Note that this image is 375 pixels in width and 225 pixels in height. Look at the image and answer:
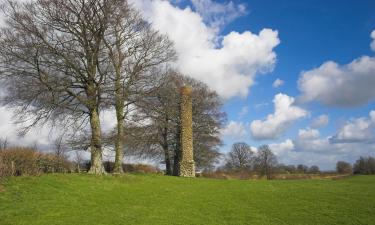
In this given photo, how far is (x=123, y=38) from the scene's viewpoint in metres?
27.5

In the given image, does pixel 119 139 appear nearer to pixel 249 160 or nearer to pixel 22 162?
pixel 22 162

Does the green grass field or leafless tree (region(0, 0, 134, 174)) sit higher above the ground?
leafless tree (region(0, 0, 134, 174))

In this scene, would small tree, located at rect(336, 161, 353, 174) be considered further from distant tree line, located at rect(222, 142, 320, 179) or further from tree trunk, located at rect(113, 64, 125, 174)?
tree trunk, located at rect(113, 64, 125, 174)

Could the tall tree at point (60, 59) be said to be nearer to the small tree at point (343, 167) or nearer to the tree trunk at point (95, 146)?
the tree trunk at point (95, 146)

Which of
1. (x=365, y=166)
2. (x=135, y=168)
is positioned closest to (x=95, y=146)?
(x=135, y=168)

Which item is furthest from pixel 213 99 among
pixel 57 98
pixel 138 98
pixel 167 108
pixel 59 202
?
pixel 59 202

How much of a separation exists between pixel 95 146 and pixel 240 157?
4971 cm

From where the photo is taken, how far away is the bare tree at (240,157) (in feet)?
234

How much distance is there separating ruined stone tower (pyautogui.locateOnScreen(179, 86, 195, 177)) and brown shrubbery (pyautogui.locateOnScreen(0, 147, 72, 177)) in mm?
16776

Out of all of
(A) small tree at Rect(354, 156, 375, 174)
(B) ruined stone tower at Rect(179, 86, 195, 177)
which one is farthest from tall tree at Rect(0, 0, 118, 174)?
(A) small tree at Rect(354, 156, 375, 174)

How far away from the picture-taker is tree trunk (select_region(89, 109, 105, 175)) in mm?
25369

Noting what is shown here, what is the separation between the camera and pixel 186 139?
3778cm

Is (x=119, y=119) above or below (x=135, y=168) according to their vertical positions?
above

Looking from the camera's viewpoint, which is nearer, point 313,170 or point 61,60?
point 61,60
